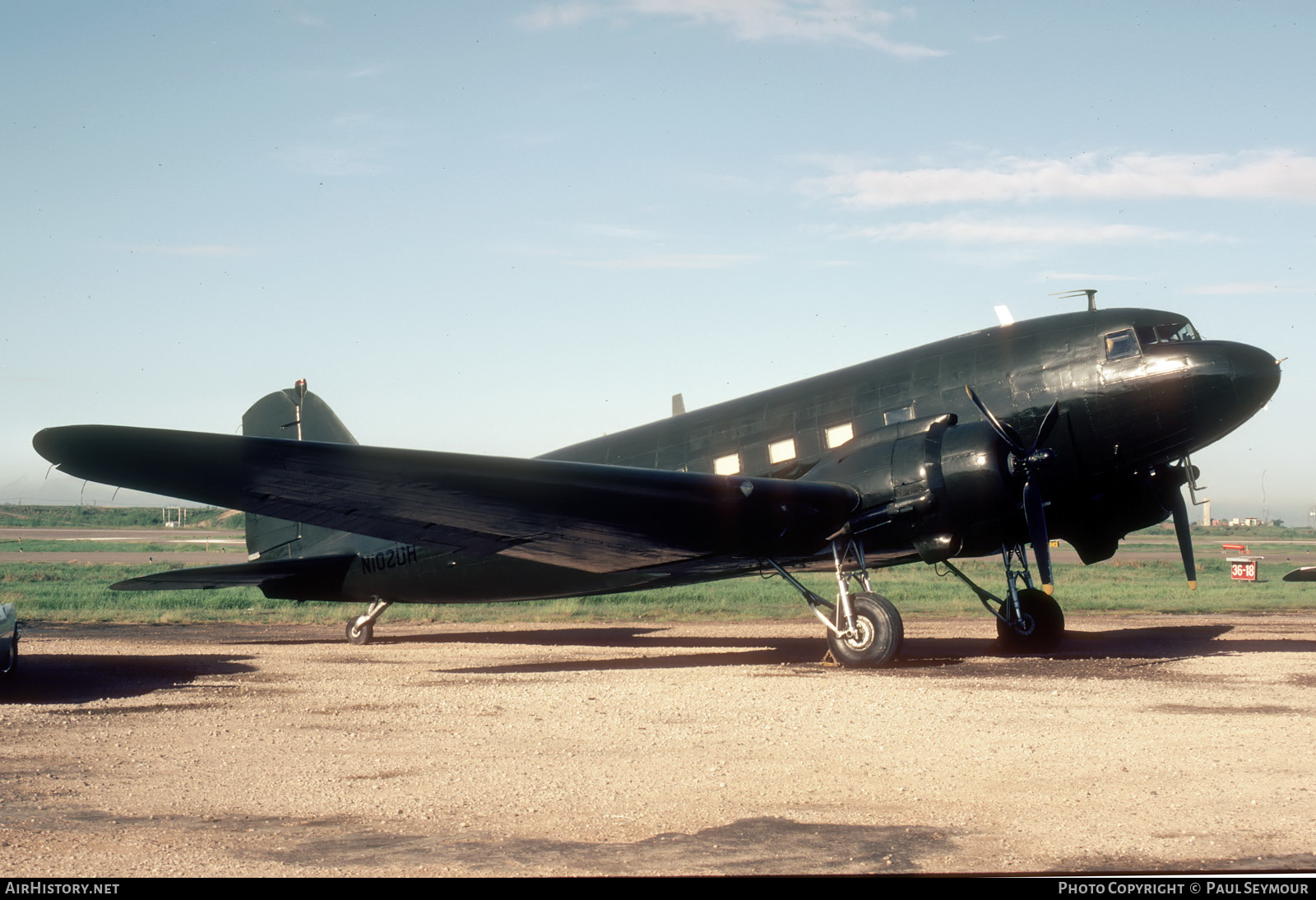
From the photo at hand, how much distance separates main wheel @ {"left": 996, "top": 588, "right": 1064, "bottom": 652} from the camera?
16.6m

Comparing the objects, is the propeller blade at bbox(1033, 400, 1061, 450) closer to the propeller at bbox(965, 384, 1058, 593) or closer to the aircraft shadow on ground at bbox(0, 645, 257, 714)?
the propeller at bbox(965, 384, 1058, 593)

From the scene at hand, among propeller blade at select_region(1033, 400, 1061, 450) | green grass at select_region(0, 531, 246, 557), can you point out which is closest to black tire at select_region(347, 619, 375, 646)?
propeller blade at select_region(1033, 400, 1061, 450)

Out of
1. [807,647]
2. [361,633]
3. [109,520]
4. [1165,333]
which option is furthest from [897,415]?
[109,520]

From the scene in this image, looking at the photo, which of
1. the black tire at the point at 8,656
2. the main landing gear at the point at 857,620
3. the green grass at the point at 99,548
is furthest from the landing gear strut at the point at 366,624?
the green grass at the point at 99,548

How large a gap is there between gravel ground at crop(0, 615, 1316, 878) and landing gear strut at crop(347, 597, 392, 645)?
420 cm

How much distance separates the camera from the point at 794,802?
274 inches

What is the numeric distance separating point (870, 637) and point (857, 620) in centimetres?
29

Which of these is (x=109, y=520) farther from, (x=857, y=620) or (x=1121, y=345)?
(x=1121, y=345)

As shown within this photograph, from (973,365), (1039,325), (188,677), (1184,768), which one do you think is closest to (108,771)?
(188,677)

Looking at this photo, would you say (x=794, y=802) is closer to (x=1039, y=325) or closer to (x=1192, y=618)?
(x=1039, y=325)

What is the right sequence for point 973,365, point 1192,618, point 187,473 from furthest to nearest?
1. point 1192,618
2. point 973,365
3. point 187,473

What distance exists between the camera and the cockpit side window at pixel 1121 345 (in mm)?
14379

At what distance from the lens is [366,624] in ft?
65.9

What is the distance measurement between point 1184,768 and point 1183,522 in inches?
414
